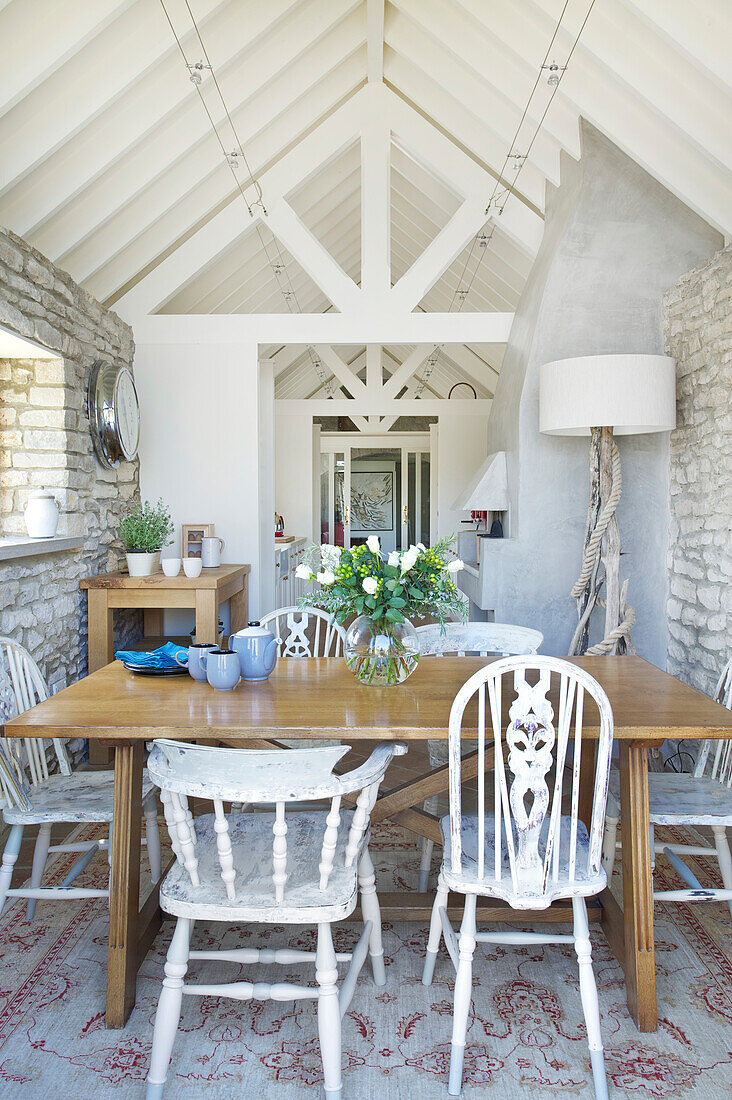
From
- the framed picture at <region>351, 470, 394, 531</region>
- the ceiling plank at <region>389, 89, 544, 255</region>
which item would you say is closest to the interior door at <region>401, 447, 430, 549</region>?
the framed picture at <region>351, 470, 394, 531</region>

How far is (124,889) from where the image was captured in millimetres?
2016

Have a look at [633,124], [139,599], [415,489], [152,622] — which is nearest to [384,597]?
[139,599]

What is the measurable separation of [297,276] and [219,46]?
3308mm

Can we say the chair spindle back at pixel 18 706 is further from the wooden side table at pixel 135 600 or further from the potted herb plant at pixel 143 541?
the potted herb plant at pixel 143 541

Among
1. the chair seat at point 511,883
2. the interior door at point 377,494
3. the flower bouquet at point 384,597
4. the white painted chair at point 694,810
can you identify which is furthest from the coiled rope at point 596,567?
the interior door at point 377,494

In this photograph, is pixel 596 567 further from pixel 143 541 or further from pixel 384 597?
pixel 143 541

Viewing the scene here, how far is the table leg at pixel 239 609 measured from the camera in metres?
4.97

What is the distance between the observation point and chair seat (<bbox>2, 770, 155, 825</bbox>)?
2.18 meters

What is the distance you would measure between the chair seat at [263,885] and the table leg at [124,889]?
0.62ft

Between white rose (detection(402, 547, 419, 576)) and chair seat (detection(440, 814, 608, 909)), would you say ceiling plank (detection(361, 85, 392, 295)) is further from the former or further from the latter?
chair seat (detection(440, 814, 608, 909))

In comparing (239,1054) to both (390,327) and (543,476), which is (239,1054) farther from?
(390,327)

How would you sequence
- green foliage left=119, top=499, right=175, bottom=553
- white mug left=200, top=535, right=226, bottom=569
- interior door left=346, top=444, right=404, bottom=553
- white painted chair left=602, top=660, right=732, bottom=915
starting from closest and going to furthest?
1. white painted chair left=602, top=660, right=732, bottom=915
2. green foliage left=119, top=499, right=175, bottom=553
3. white mug left=200, top=535, right=226, bottom=569
4. interior door left=346, top=444, right=404, bottom=553

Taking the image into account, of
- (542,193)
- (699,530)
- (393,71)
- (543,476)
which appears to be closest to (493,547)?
(543,476)

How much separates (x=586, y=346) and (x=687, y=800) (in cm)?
279
